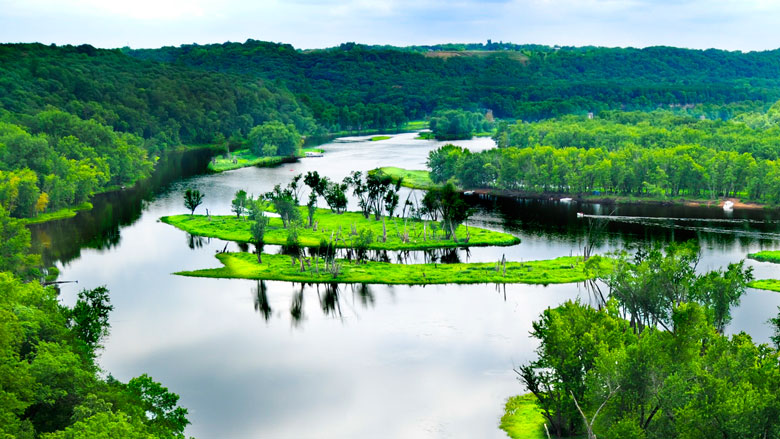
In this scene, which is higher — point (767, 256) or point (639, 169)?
point (639, 169)

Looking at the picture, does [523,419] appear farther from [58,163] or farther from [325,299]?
[58,163]

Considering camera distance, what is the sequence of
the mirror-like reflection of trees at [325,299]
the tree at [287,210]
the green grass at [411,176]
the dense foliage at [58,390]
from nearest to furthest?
the dense foliage at [58,390]
the mirror-like reflection of trees at [325,299]
the tree at [287,210]
the green grass at [411,176]

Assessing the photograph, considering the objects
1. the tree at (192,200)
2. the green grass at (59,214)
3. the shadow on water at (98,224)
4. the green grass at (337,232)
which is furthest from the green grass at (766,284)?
the green grass at (59,214)

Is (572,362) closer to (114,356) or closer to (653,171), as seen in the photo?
(114,356)

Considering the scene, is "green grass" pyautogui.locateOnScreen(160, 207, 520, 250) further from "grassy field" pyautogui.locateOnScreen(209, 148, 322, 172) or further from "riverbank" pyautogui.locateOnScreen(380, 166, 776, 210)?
"grassy field" pyautogui.locateOnScreen(209, 148, 322, 172)

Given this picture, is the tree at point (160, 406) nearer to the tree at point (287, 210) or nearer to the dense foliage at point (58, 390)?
the dense foliage at point (58, 390)

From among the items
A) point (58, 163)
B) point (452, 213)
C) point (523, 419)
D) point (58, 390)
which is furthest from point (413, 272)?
point (58, 163)

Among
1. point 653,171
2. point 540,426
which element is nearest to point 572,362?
point 540,426
